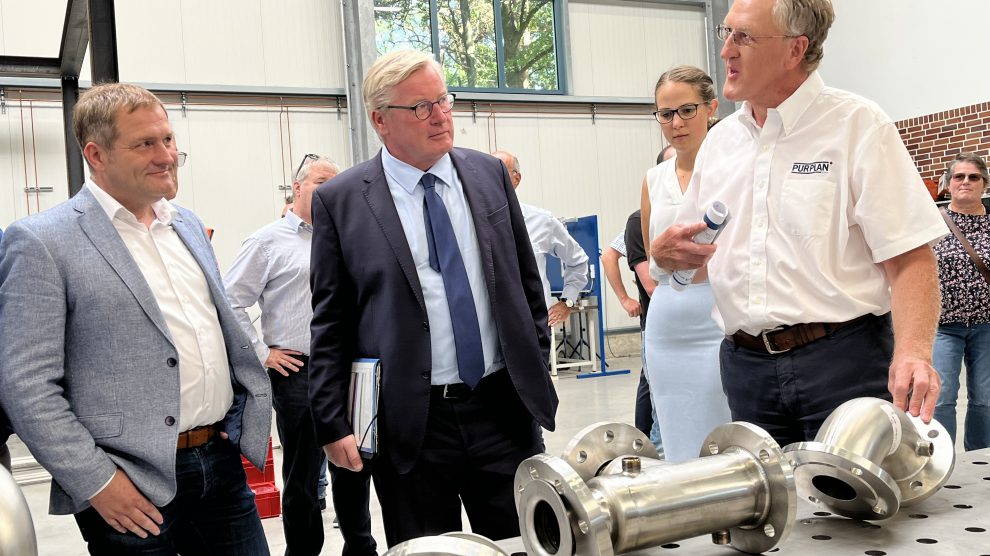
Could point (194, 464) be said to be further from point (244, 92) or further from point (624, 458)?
point (244, 92)

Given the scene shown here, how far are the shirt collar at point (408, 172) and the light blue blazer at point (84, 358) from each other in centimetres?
58

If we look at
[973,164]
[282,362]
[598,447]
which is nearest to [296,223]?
[282,362]

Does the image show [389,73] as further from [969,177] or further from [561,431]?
[561,431]

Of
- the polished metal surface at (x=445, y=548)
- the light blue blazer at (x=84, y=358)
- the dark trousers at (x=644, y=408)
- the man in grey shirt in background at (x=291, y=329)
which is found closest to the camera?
the polished metal surface at (x=445, y=548)

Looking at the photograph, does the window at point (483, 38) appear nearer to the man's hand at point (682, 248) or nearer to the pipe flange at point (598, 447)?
the man's hand at point (682, 248)

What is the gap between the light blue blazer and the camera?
5.41ft

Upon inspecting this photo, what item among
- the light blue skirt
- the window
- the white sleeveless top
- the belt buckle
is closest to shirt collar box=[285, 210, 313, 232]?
the white sleeveless top

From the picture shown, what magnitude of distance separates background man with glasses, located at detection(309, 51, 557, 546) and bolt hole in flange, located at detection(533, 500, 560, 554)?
0.82 metres

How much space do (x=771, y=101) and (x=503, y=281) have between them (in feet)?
2.20

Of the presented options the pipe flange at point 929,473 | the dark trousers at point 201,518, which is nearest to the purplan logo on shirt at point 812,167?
the pipe flange at point 929,473

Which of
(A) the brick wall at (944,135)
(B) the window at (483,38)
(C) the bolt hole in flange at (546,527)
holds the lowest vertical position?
(C) the bolt hole in flange at (546,527)

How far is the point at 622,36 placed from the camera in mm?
11516

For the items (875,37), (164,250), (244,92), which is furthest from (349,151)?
(164,250)

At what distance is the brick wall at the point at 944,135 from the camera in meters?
8.80
